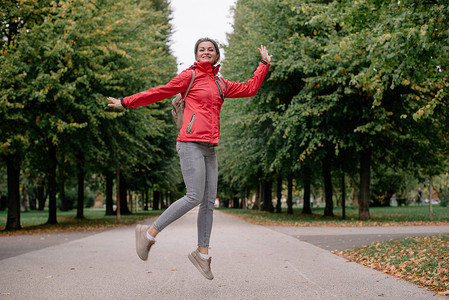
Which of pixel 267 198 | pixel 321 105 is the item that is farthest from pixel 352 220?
pixel 267 198

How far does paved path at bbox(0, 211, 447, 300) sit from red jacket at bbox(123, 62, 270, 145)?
173 cm

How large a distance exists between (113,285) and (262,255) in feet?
11.2

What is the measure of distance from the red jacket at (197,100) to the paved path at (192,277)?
173 centimetres

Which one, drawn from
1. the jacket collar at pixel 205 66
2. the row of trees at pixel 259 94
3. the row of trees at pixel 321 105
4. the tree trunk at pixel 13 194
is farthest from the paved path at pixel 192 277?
the tree trunk at pixel 13 194

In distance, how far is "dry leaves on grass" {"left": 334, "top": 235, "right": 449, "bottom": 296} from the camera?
5.16 m

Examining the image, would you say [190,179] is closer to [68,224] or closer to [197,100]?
[197,100]

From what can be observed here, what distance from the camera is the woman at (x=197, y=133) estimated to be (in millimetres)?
4004

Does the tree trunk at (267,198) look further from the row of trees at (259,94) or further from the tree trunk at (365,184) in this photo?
the tree trunk at (365,184)

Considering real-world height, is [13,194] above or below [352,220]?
above

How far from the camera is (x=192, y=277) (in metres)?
5.60

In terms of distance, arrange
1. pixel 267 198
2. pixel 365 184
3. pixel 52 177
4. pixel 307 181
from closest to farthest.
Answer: pixel 52 177
pixel 365 184
pixel 307 181
pixel 267 198

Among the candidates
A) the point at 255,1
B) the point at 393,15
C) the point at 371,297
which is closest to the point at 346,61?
the point at 255,1

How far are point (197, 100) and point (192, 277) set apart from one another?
2.61 meters

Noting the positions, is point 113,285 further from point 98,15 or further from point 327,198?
point 327,198
